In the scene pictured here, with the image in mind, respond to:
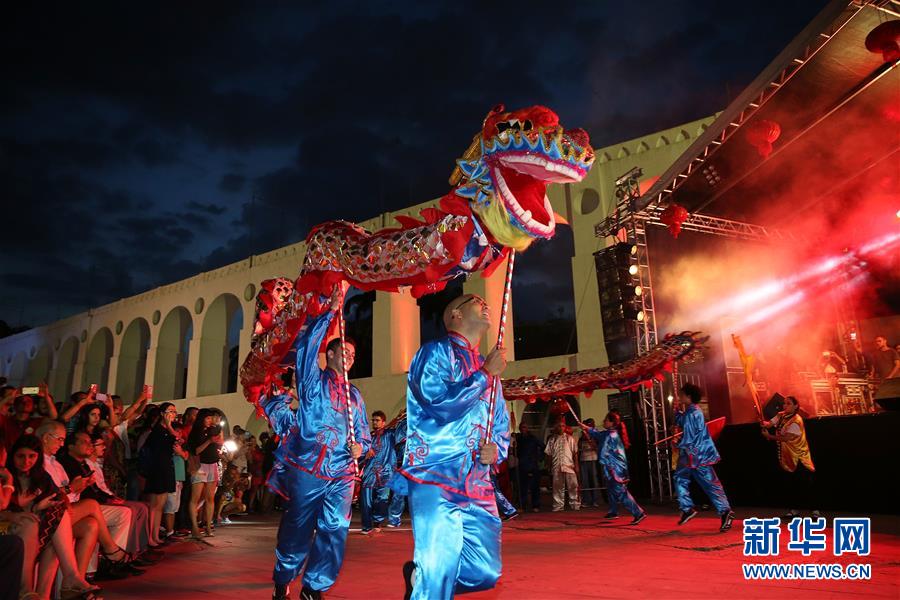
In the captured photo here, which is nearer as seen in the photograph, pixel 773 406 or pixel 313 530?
pixel 313 530

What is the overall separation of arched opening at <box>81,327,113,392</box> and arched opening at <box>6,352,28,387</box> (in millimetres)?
7157

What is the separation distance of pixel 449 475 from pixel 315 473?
1.34 m

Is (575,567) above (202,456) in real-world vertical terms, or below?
below

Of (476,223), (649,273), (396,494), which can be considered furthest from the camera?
(649,273)


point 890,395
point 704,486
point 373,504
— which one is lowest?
point 373,504

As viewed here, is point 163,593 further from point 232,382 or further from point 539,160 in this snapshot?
point 232,382

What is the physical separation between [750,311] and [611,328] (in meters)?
2.84

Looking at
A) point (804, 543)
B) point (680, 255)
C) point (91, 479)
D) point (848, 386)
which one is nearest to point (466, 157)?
point (91, 479)

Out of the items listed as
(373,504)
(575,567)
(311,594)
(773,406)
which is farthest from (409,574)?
(773,406)

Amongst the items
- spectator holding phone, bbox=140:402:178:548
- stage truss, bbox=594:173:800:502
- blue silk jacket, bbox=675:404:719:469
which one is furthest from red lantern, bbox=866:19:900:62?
spectator holding phone, bbox=140:402:178:548

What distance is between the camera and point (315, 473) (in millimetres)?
3500

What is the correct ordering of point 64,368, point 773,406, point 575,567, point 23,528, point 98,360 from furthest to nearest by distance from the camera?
point 64,368, point 98,360, point 773,406, point 575,567, point 23,528

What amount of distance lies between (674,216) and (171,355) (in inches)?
716

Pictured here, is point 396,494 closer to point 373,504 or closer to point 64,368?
point 373,504
